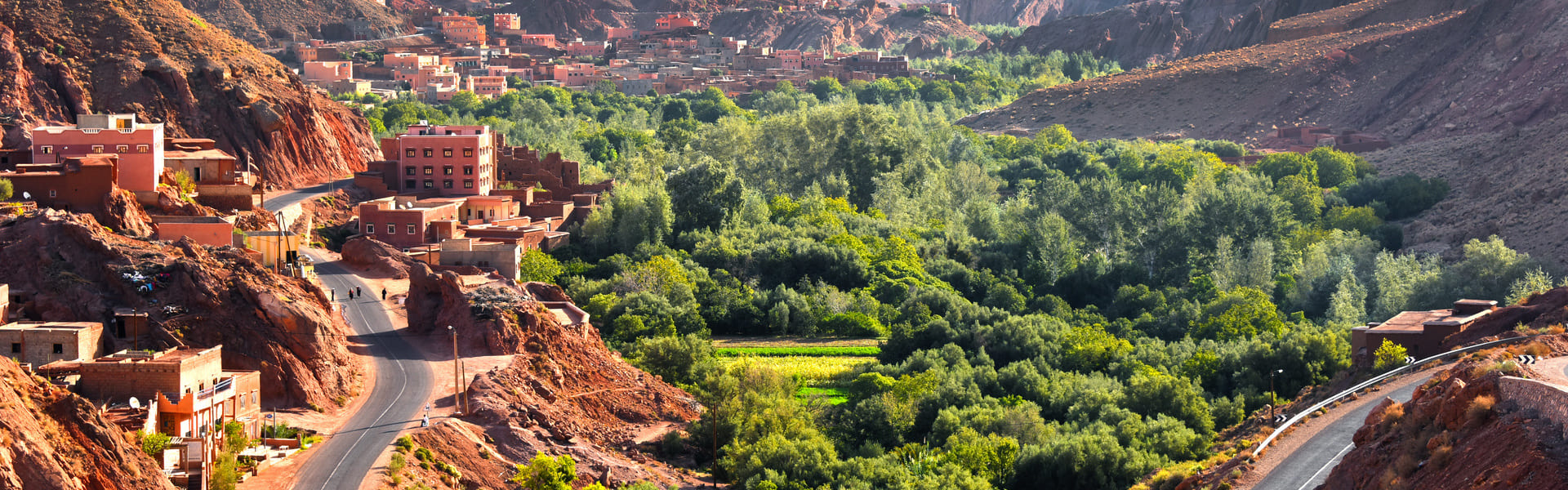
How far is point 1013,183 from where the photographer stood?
305ft

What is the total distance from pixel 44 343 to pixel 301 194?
2748 centimetres

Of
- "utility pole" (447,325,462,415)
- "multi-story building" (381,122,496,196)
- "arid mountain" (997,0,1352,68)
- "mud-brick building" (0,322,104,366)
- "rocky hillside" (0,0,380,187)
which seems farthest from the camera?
"arid mountain" (997,0,1352,68)

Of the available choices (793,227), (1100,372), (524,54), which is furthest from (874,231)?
(524,54)

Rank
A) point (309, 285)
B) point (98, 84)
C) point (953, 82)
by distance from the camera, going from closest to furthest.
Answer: point (309, 285) → point (98, 84) → point (953, 82)

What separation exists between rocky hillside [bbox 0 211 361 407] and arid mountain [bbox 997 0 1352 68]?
364 ft

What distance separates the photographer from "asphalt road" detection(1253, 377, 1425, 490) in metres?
29.1

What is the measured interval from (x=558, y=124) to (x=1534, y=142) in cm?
5150

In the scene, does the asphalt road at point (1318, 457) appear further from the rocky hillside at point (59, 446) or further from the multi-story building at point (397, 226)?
the multi-story building at point (397, 226)

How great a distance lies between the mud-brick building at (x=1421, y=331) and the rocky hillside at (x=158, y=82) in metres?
36.2

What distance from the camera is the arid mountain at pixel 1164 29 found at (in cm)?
14188

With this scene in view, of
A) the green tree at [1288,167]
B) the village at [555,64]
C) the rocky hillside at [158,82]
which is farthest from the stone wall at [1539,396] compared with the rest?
the village at [555,64]

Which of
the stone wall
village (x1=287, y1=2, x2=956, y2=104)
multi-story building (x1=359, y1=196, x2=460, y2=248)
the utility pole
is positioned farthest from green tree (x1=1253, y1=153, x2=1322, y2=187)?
the stone wall

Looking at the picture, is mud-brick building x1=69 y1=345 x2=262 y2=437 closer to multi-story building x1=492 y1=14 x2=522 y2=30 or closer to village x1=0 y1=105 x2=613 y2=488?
village x1=0 y1=105 x2=613 y2=488

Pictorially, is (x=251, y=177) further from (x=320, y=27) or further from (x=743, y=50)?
(x=743, y=50)
